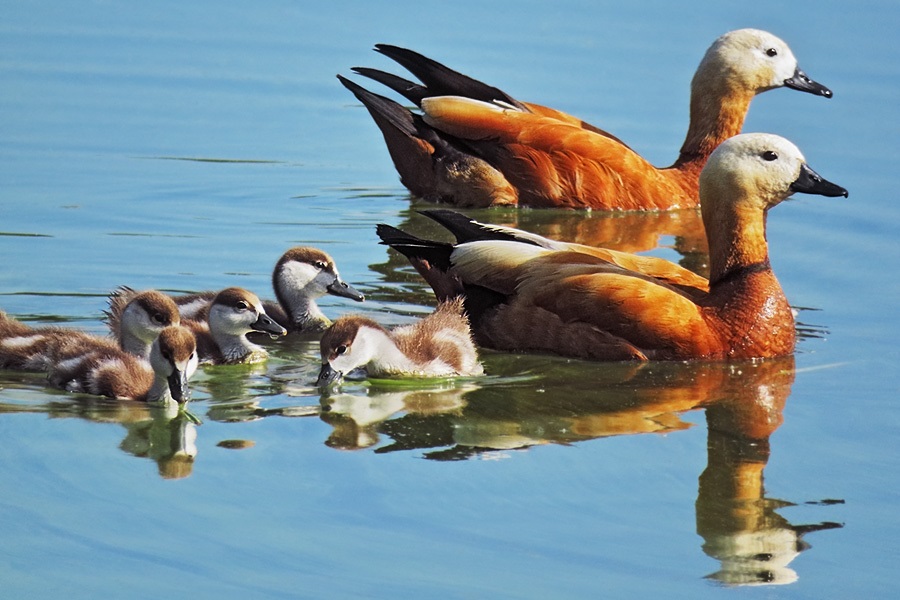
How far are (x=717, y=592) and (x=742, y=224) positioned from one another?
10.9 ft

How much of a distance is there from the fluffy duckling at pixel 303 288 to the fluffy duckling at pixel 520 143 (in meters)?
3.18

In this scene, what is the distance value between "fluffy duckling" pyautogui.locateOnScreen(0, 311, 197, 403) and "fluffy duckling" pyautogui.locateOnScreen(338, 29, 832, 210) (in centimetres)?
453

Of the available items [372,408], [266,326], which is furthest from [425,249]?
[372,408]

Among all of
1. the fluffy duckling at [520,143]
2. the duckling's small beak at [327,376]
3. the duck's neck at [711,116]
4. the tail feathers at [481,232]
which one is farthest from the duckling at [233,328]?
the duck's neck at [711,116]

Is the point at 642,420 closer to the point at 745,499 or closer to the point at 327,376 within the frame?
the point at 745,499

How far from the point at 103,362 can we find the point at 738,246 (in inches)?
128

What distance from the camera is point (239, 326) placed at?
24.7 ft

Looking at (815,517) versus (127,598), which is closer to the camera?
(127,598)

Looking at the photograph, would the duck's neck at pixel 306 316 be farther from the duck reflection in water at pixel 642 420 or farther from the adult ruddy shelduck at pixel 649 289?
the duck reflection in water at pixel 642 420

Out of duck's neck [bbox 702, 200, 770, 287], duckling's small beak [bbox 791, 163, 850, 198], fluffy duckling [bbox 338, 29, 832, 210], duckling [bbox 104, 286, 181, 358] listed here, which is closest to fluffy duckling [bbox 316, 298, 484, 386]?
duckling [bbox 104, 286, 181, 358]

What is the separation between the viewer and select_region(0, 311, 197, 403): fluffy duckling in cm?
656

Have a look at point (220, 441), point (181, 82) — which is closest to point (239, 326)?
point (220, 441)

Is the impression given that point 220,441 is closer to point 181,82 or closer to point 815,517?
point 815,517

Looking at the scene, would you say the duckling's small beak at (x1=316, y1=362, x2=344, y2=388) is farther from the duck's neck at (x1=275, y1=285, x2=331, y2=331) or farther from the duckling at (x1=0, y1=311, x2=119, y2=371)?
the duck's neck at (x1=275, y1=285, x2=331, y2=331)
